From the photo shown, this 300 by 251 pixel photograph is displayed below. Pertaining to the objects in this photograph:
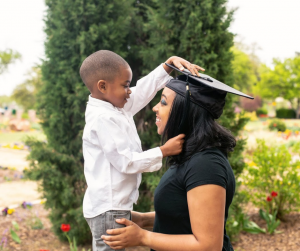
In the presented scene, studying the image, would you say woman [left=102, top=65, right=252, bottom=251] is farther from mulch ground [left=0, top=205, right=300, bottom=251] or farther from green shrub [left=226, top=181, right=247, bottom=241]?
mulch ground [left=0, top=205, right=300, bottom=251]

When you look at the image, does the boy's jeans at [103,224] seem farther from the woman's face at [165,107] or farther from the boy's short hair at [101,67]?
the boy's short hair at [101,67]

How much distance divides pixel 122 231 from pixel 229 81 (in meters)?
2.94

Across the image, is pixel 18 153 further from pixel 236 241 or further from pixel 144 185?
pixel 236 241

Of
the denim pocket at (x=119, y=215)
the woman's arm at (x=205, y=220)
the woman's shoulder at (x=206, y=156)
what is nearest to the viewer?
the woman's arm at (x=205, y=220)

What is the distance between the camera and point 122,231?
1603mm

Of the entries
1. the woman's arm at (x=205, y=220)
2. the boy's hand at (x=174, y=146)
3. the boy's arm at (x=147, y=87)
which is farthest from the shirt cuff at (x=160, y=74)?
the woman's arm at (x=205, y=220)

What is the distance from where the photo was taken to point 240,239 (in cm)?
441

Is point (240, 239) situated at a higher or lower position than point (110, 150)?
lower

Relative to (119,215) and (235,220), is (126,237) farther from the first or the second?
(235,220)

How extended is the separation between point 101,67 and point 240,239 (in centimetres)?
342

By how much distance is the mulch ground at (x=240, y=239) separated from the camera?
4.20 metres

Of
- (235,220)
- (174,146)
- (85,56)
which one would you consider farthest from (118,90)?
(235,220)

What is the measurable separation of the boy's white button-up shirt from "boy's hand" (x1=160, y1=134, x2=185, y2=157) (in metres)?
0.06

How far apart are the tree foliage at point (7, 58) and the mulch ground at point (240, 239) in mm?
39300
